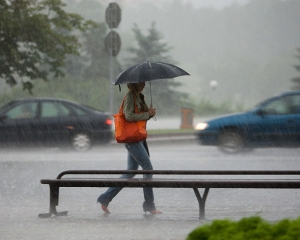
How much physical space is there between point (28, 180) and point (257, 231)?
954cm

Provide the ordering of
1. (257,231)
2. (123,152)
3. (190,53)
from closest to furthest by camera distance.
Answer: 1. (257,231)
2. (123,152)
3. (190,53)

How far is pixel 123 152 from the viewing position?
61.2 ft

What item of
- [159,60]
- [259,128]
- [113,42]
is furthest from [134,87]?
[159,60]

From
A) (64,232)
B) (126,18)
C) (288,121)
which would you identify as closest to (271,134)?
(288,121)

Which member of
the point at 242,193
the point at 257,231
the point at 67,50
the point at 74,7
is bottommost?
the point at 242,193

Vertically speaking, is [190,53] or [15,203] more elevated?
[190,53]

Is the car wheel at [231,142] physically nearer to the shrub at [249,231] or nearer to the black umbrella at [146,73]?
the black umbrella at [146,73]

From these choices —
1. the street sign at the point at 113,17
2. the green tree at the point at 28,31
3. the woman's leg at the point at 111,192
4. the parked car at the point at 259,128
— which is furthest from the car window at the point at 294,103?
the woman's leg at the point at 111,192

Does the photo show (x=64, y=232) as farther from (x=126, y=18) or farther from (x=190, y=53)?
(x=126, y=18)

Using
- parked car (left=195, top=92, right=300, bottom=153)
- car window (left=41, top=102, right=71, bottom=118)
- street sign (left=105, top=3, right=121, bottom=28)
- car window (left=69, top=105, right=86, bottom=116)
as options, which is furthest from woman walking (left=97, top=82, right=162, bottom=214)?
street sign (left=105, top=3, right=121, bottom=28)

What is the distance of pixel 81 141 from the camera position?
744 inches

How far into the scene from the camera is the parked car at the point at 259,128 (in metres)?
17.4

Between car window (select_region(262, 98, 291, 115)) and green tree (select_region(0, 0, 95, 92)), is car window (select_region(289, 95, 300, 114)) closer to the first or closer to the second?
car window (select_region(262, 98, 291, 115))

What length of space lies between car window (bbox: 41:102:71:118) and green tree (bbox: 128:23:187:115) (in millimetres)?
34548
